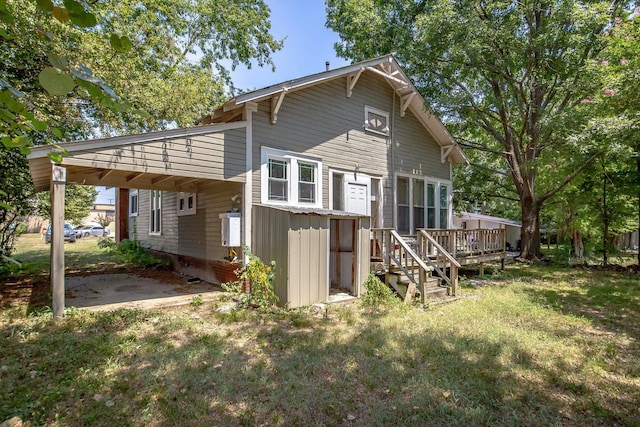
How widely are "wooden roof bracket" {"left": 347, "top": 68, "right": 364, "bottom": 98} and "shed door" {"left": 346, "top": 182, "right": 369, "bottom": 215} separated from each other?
2.70 metres

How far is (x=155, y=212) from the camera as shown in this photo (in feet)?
42.7

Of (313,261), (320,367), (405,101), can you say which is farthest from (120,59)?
(320,367)

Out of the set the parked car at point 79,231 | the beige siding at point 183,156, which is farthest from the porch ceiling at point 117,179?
the parked car at point 79,231

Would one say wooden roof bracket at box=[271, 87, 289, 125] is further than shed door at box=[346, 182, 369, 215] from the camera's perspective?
No

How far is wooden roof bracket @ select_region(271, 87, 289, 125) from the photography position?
770cm

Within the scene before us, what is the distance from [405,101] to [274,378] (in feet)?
32.4

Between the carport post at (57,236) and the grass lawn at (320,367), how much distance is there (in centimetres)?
40

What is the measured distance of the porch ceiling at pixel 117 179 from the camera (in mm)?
6562

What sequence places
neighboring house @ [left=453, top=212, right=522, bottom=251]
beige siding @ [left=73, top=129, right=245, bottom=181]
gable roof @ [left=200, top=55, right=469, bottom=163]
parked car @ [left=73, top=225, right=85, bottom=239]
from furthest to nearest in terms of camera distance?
parked car @ [left=73, top=225, right=85, bottom=239] → neighboring house @ [left=453, top=212, right=522, bottom=251] → gable roof @ [left=200, top=55, right=469, bottom=163] → beige siding @ [left=73, top=129, right=245, bottom=181]

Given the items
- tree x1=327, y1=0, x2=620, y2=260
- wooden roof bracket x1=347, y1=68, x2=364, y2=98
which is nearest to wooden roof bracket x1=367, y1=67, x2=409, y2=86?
wooden roof bracket x1=347, y1=68, x2=364, y2=98

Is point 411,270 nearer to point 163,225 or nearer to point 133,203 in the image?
point 163,225

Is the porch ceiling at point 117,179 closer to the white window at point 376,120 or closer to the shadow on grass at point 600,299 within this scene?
the white window at point 376,120

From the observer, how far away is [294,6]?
47.1ft

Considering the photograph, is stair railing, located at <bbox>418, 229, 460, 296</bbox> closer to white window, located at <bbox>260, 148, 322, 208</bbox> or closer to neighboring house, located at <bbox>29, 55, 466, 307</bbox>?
neighboring house, located at <bbox>29, 55, 466, 307</bbox>
